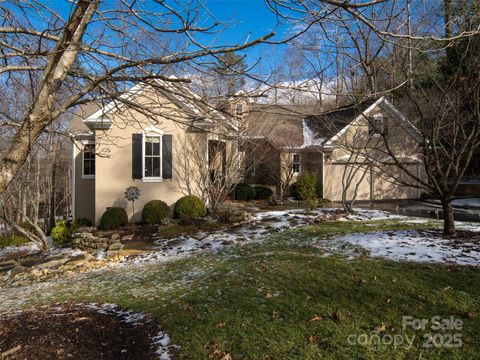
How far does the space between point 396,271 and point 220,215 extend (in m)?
7.45

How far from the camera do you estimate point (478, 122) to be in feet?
21.2

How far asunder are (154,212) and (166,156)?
2.10m

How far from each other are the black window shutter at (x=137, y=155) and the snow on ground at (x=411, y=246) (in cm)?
754

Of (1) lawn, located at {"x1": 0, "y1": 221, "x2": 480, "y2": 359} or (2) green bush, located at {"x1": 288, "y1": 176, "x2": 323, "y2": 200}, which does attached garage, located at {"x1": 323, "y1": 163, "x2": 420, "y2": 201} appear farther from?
(1) lawn, located at {"x1": 0, "y1": 221, "x2": 480, "y2": 359}

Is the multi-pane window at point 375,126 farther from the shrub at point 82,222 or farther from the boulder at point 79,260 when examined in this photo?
the shrub at point 82,222

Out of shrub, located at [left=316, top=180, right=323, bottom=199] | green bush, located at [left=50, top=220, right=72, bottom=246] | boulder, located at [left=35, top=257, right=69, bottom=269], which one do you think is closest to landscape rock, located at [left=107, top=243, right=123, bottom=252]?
boulder, located at [left=35, top=257, right=69, bottom=269]

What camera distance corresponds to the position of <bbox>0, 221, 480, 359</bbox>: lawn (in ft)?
11.0

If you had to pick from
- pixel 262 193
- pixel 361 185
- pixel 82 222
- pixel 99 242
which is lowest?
pixel 99 242

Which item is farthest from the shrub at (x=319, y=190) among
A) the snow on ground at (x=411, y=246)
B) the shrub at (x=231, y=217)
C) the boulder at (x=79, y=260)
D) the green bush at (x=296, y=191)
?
the boulder at (x=79, y=260)

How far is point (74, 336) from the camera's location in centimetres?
373

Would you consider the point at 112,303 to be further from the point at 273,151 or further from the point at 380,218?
the point at 273,151

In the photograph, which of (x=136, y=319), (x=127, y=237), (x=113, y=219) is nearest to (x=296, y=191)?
(x=113, y=219)

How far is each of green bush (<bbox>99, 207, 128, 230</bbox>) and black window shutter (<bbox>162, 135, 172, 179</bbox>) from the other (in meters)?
1.98

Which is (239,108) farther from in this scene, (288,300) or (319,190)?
(319,190)
